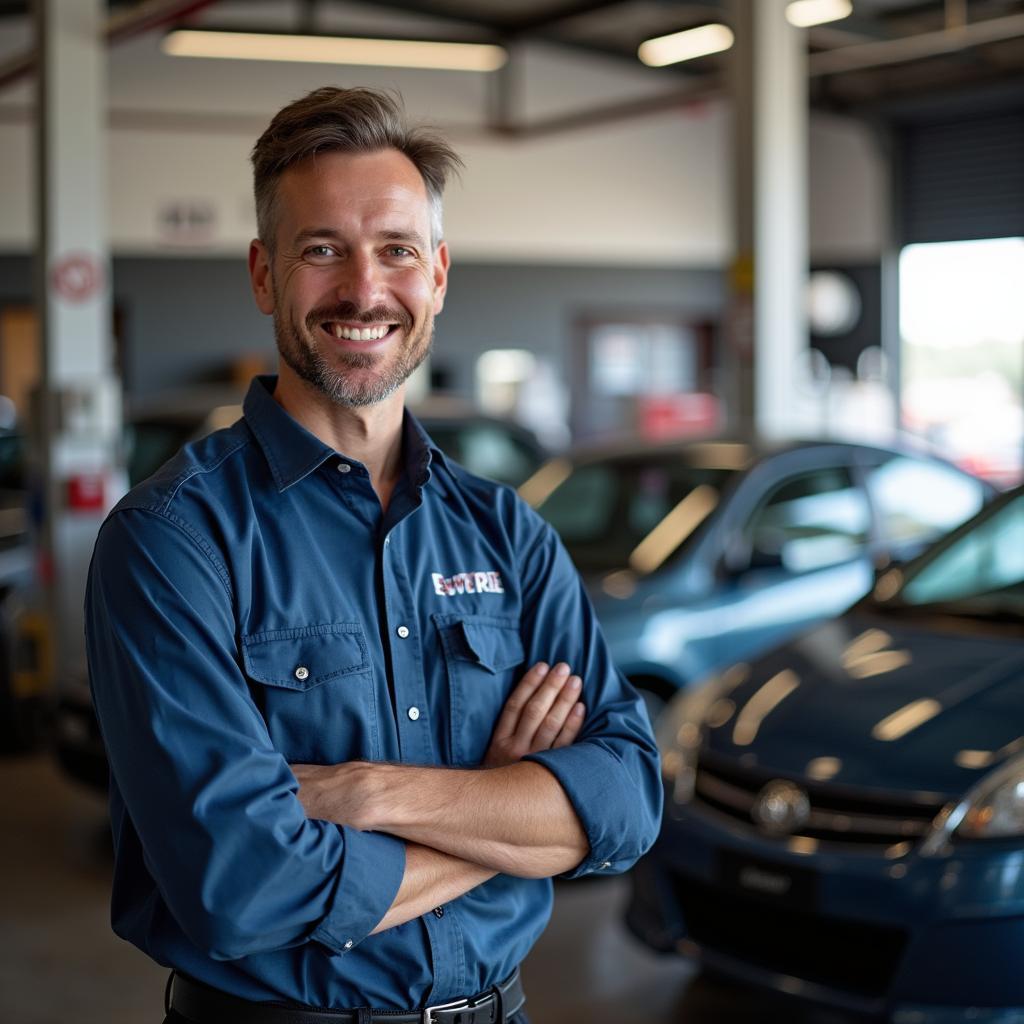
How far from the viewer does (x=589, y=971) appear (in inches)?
165

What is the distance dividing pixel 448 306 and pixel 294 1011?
577 inches

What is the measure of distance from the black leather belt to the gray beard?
2.42 feet

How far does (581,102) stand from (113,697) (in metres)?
15.7

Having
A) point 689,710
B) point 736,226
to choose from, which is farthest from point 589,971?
point 736,226

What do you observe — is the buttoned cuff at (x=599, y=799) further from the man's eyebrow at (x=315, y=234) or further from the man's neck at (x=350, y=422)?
the man's eyebrow at (x=315, y=234)

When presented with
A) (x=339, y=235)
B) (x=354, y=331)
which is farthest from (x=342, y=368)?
(x=339, y=235)

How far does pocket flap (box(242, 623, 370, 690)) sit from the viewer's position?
1.73 m

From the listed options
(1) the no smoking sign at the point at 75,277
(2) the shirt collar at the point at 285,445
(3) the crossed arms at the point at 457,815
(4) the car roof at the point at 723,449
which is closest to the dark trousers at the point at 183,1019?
(3) the crossed arms at the point at 457,815

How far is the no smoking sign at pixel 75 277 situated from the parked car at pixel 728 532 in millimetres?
2358

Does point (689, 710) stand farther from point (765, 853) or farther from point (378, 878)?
point (378, 878)

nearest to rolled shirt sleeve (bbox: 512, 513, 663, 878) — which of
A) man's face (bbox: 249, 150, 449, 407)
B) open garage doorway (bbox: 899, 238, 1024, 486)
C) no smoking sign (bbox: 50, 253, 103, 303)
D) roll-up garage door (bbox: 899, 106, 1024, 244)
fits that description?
man's face (bbox: 249, 150, 449, 407)

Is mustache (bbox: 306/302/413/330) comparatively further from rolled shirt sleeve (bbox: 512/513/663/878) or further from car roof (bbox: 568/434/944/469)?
car roof (bbox: 568/434/944/469)

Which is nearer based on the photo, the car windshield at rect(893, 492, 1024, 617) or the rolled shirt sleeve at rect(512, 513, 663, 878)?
the rolled shirt sleeve at rect(512, 513, 663, 878)

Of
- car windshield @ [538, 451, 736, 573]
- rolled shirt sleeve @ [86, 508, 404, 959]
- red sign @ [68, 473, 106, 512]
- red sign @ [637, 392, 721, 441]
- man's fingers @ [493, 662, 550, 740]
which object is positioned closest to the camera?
rolled shirt sleeve @ [86, 508, 404, 959]
